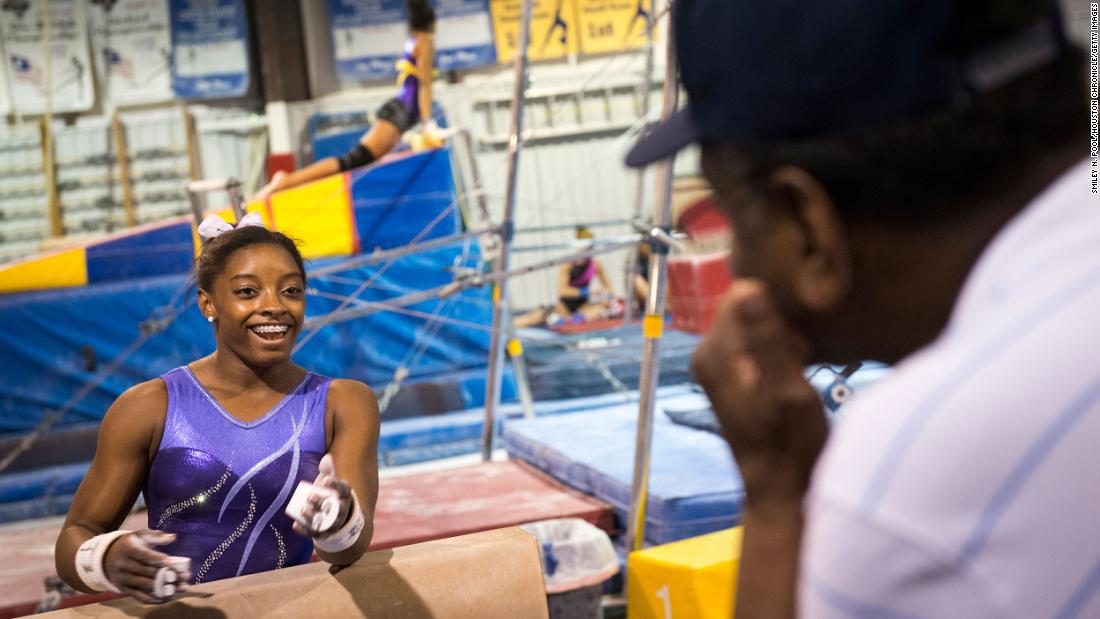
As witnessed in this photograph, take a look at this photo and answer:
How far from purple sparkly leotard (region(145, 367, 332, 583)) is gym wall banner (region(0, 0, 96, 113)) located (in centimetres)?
921

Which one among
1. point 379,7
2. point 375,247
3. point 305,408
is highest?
point 379,7

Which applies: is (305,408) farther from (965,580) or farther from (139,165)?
(139,165)

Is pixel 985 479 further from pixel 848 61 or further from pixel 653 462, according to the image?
pixel 653 462

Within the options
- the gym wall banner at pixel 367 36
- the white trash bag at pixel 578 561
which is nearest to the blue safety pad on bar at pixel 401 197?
the white trash bag at pixel 578 561

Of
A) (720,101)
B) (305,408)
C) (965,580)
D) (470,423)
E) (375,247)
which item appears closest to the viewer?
(965,580)

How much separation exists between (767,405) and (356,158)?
208 inches

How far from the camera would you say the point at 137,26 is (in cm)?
996

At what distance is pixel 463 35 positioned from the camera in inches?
405

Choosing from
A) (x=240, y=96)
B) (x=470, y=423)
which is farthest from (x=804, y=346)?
(x=240, y=96)

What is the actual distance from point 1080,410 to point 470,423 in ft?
16.5

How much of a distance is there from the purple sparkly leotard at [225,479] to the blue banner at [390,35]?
28.5 feet

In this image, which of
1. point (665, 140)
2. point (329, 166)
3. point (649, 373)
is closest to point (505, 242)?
point (649, 373)

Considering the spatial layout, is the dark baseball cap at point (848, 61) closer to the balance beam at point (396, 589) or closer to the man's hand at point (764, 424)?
the man's hand at point (764, 424)

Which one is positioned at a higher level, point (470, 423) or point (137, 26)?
point (137, 26)
